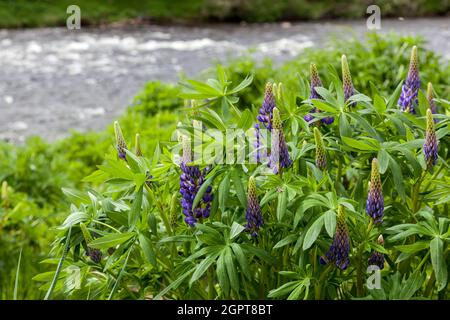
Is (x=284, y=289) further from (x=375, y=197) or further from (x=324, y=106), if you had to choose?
(x=324, y=106)

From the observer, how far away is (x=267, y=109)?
1890 mm

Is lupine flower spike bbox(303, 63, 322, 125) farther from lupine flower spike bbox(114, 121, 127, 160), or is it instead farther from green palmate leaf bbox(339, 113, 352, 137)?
lupine flower spike bbox(114, 121, 127, 160)

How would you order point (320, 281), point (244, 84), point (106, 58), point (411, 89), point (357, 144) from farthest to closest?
point (106, 58), point (411, 89), point (244, 84), point (320, 281), point (357, 144)

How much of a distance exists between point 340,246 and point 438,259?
0.80 ft

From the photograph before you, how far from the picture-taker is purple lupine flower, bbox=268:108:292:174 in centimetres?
173

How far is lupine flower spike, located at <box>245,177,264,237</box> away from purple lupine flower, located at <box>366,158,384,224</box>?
11.2 inches

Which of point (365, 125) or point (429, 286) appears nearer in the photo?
point (365, 125)

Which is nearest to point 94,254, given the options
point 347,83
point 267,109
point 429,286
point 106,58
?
point 267,109

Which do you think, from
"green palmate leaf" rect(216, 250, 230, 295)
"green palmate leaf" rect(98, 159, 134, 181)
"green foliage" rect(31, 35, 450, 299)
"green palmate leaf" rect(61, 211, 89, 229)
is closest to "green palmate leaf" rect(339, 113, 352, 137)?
"green foliage" rect(31, 35, 450, 299)

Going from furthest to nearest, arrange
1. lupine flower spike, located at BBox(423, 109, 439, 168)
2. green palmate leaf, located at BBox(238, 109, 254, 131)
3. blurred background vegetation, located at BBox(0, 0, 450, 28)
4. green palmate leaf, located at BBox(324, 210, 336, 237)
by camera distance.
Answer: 1. blurred background vegetation, located at BBox(0, 0, 450, 28)
2. green palmate leaf, located at BBox(238, 109, 254, 131)
3. lupine flower spike, located at BBox(423, 109, 439, 168)
4. green palmate leaf, located at BBox(324, 210, 336, 237)

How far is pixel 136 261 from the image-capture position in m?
2.04

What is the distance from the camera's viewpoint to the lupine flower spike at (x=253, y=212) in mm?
1725

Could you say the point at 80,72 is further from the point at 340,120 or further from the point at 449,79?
the point at 340,120

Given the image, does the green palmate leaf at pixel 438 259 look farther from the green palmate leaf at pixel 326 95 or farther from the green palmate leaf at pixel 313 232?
the green palmate leaf at pixel 326 95
